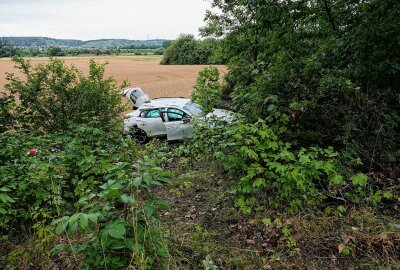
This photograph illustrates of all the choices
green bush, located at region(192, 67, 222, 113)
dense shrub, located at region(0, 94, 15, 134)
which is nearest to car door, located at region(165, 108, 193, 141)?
green bush, located at region(192, 67, 222, 113)

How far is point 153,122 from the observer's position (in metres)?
11.2

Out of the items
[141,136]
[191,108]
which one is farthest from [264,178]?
[141,136]

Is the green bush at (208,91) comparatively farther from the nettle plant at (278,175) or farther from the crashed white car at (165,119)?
the nettle plant at (278,175)

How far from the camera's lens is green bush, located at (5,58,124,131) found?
25.2ft

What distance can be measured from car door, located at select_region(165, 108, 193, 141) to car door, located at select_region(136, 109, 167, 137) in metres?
0.27

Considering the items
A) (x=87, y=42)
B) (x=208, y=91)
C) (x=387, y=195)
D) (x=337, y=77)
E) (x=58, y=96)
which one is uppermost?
Answer: (x=87, y=42)

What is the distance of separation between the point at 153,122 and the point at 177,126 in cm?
103

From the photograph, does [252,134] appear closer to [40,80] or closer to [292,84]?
[292,84]

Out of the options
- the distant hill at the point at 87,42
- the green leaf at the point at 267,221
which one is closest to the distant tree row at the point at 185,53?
the green leaf at the point at 267,221

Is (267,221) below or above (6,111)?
below

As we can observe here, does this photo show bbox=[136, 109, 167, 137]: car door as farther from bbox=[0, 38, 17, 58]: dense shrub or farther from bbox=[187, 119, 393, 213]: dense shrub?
bbox=[187, 119, 393, 213]: dense shrub

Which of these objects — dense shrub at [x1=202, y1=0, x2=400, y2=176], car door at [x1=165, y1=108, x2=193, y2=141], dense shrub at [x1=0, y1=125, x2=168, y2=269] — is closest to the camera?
dense shrub at [x1=0, y1=125, x2=168, y2=269]

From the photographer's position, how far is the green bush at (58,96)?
7675mm

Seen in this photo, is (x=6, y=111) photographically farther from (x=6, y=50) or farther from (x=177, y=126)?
(x=177, y=126)
